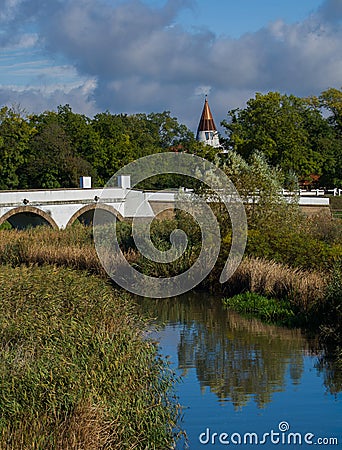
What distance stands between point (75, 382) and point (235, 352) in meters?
6.85

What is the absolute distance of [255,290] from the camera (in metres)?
20.3

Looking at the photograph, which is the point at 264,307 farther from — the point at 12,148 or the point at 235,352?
the point at 12,148

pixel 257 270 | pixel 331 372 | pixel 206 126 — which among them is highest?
pixel 206 126

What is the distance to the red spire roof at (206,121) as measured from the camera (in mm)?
85688

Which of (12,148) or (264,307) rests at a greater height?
(12,148)

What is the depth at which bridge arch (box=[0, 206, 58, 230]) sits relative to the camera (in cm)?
3481

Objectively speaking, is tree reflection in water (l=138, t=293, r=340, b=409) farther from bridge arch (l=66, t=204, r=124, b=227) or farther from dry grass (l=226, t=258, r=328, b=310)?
bridge arch (l=66, t=204, r=124, b=227)

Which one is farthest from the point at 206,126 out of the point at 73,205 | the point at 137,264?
the point at 137,264

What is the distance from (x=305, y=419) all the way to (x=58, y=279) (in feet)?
17.8

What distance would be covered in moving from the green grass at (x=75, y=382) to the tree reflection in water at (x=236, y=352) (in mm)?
1511

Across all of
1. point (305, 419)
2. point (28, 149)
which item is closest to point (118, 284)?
point (305, 419)

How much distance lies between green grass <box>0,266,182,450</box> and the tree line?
34.9 metres

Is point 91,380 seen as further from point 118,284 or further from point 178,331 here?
point 118,284

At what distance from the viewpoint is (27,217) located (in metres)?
40.0
